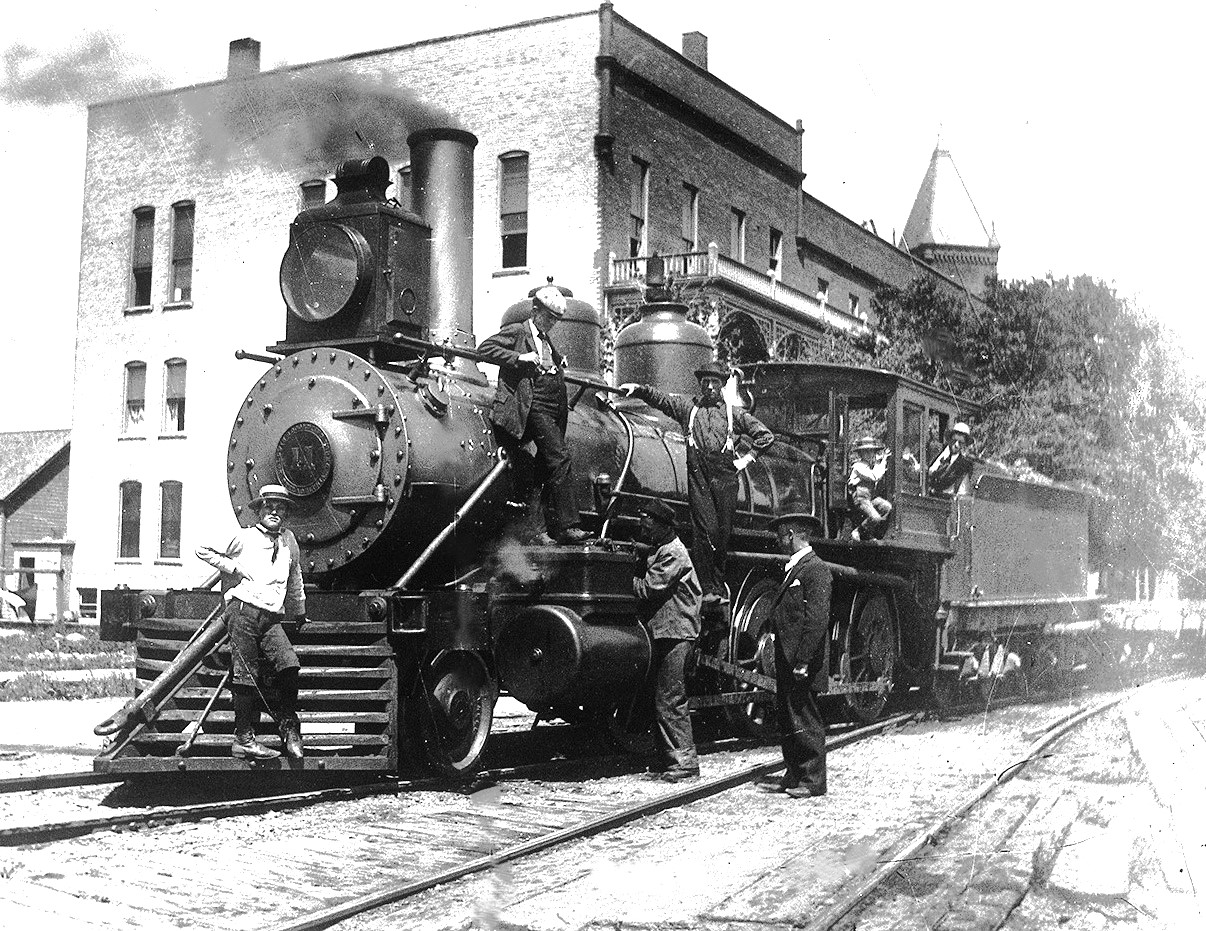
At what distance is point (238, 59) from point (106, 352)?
24.0ft

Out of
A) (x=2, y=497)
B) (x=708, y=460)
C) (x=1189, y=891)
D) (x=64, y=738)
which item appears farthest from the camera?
(x=2, y=497)

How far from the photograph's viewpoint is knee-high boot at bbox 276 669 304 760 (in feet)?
22.7

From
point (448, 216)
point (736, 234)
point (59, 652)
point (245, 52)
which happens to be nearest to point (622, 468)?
point (448, 216)

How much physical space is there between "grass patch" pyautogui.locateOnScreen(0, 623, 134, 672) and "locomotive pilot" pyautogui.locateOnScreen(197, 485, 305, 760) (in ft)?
29.6

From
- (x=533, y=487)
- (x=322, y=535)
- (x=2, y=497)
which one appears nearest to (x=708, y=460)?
(x=533, y=487)

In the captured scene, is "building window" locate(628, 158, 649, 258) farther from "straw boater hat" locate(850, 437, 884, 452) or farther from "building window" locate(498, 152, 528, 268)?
"straw boater hat" locate(850, 437, 884, 452)

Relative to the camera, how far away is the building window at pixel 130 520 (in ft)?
99.6

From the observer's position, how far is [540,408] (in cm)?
791

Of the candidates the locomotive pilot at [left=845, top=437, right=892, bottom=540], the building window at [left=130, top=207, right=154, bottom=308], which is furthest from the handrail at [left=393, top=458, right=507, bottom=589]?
the building window at [left=130, top=207, right=154, bottom=308]

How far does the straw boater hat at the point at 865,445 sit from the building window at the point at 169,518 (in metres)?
21.1

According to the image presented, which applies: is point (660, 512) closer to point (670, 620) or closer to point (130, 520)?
point (670, 620)

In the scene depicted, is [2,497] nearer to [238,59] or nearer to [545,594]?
[238,59]

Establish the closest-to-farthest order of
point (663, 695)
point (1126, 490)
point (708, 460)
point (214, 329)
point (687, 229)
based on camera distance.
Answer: point (663, 695)
point (708, 460)
point (1126, 490)
point (687, 229)
point (214, 329)

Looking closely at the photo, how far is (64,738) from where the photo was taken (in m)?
10.4
